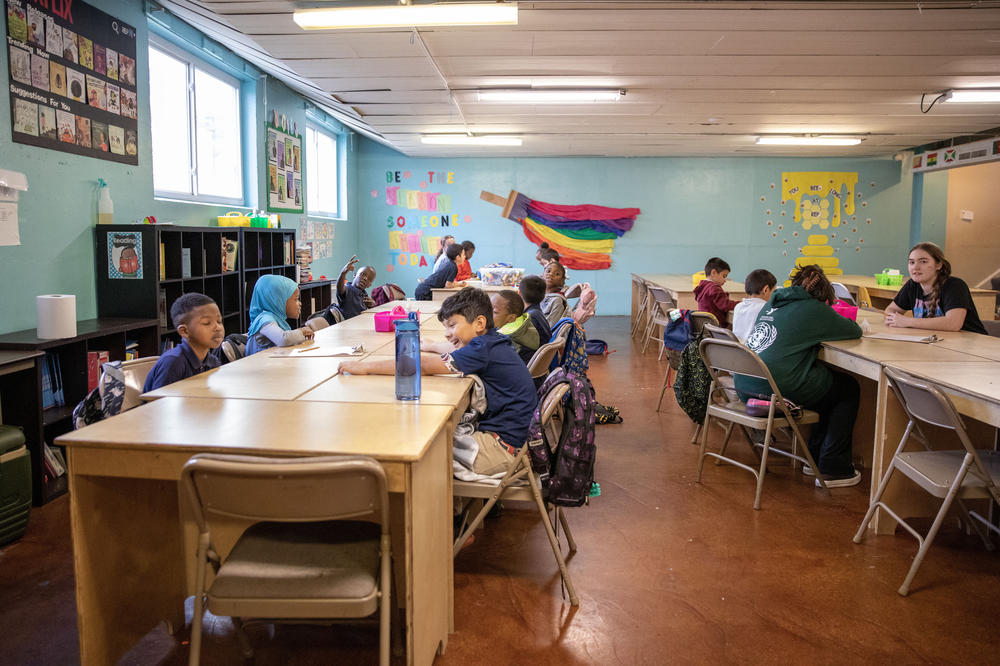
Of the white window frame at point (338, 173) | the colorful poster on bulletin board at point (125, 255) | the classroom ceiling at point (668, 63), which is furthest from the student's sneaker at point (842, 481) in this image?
the white window frame at point (338, 173)

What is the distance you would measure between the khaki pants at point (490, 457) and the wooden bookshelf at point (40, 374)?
221 cm

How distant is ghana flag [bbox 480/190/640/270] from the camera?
37.8ft

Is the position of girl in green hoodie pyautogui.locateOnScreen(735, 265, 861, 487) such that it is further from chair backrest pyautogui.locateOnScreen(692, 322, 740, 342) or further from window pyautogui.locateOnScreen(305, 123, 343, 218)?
window pyautogui.locateOnScreen(305, 123, 343, 218)

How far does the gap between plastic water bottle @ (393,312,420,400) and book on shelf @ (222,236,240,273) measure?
3.75 metres


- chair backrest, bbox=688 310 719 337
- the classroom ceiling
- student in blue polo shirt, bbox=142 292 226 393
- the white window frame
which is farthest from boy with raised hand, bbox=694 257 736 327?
the white window frame

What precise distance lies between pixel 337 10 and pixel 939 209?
10270 mm

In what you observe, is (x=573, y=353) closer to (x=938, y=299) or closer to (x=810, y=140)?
(x=938, y=299)

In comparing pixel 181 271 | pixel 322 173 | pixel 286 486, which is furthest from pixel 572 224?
pixel 286 486

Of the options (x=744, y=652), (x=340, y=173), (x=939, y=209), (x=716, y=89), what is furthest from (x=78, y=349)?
(x=939, y=209)

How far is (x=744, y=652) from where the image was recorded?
86.6 inches

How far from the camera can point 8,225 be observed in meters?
3.86

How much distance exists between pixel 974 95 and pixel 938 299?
3243 mm

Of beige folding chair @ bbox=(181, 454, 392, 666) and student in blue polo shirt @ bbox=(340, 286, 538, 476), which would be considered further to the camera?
student in blue polo shirt @ bbox=(340, 286, 538, 476)

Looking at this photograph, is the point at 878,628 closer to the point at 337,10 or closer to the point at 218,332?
the point at 218,332
